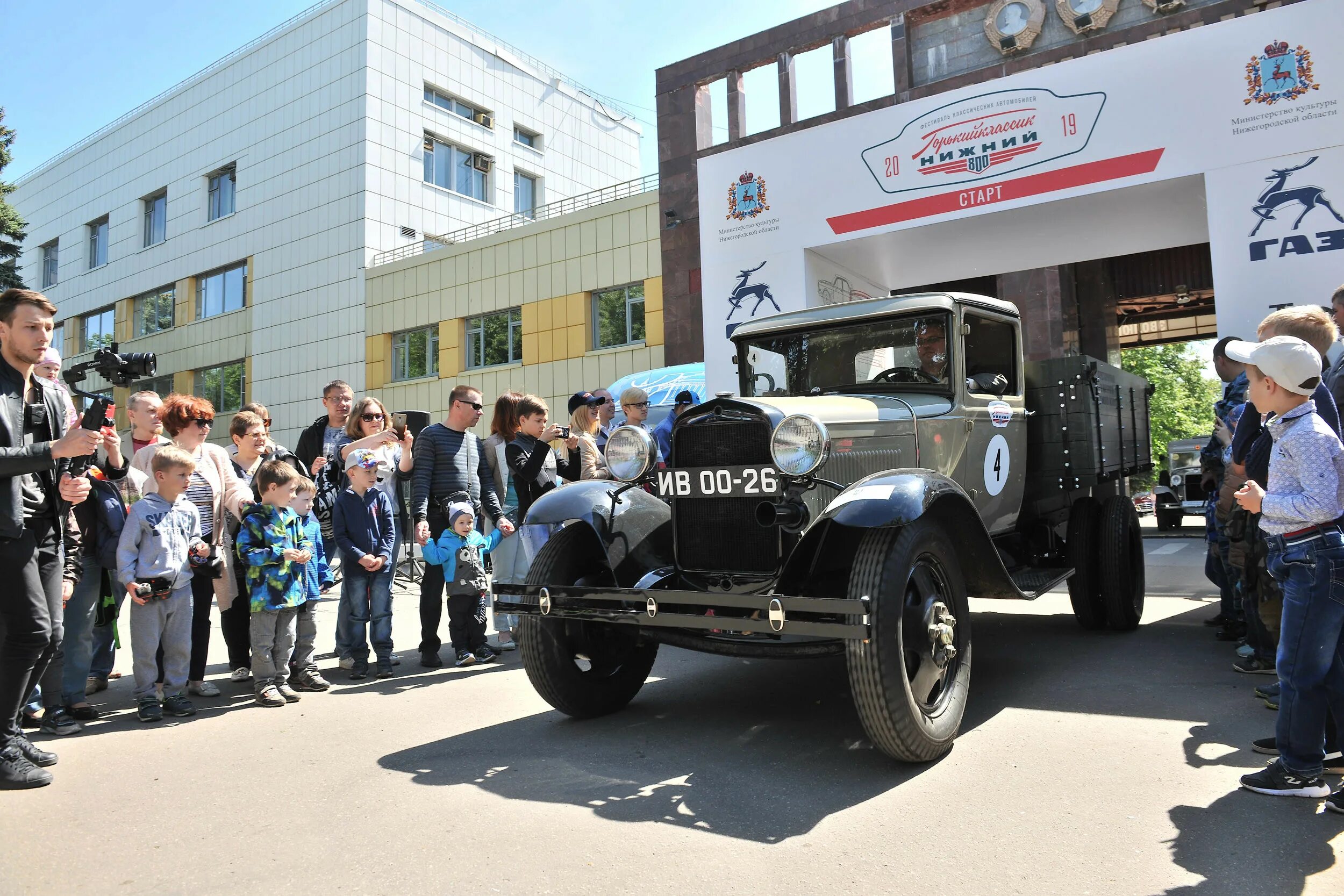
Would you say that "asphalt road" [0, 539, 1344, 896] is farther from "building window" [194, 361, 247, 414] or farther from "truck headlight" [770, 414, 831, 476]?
"building window" [194, 361, 247, 414]

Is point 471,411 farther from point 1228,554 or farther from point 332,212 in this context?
point 332,212

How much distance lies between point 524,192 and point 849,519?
89.2ft

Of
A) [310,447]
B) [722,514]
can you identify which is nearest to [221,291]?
[310,447]

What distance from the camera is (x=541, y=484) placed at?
636 cm

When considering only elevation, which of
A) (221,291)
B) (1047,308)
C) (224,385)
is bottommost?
(1047,308)

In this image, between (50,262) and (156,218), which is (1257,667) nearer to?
(156,218)

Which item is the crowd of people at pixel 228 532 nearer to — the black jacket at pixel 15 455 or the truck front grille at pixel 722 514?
the black jacket at pixel 15 455

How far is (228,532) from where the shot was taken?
18.5 feet

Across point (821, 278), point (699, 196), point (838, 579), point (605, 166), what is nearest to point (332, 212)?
point (605, 166)

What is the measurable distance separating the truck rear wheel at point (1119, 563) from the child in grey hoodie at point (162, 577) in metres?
5.78

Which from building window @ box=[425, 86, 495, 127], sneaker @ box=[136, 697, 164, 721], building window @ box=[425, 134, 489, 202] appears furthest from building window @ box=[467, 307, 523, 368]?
sneaker @ box=[136, 697, 164, 721]

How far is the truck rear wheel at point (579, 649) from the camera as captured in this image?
427cm

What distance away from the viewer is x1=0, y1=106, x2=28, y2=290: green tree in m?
24.8

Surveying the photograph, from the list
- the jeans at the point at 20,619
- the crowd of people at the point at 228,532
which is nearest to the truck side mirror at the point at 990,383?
the crowd of people at the point at 228,532
